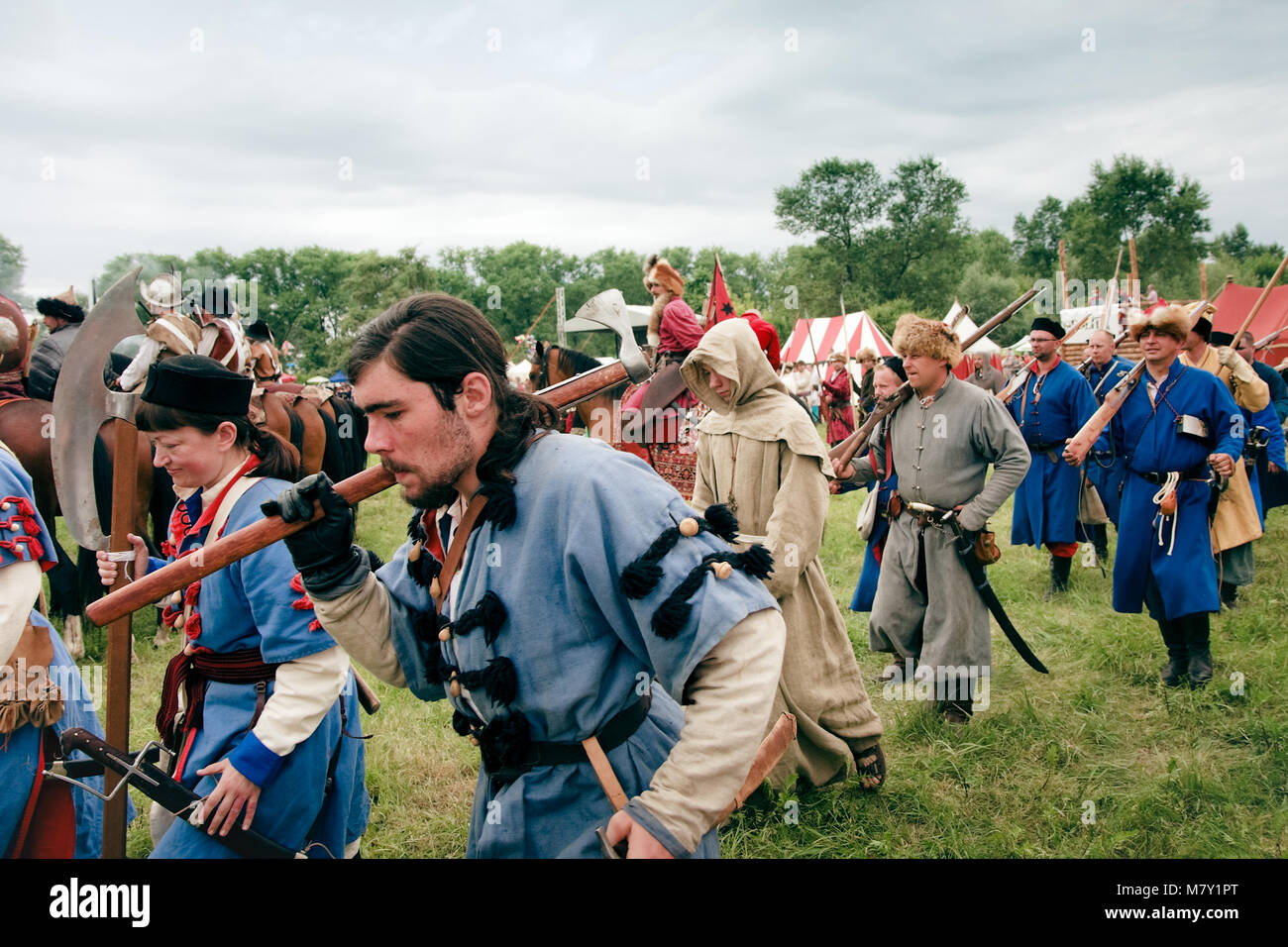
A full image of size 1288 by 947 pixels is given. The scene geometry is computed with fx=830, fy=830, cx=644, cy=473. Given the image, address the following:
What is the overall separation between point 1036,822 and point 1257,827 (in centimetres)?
86

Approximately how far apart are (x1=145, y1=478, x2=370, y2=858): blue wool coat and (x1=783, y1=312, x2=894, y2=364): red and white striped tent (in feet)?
68.7

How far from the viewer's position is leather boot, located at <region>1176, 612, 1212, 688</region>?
4938mm

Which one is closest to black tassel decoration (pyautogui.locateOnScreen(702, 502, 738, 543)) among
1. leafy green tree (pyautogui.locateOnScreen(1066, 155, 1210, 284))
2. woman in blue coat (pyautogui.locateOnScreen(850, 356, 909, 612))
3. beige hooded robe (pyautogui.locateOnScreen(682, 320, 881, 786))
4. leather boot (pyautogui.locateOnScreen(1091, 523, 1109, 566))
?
beige hooded robe (pyautogui.locateOnScreen(682, 320, 881, 786))

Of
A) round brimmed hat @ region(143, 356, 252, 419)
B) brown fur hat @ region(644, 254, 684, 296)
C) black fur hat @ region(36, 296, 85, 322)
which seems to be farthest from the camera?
black fur hat @ region(36, 296, 85, 322)

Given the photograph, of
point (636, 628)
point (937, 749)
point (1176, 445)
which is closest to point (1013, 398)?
point (1176, 445)

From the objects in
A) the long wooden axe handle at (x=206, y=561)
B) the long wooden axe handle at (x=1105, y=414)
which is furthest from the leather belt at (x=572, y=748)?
the long wooden axe handle at (x=1105, y=414)

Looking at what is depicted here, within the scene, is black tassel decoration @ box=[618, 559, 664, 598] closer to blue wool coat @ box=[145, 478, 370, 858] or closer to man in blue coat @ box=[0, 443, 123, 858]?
blue wool coat @ box=[145, 478, 370, 858]

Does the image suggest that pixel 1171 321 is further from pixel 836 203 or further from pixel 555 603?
pixel 836 203

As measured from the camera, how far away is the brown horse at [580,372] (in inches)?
253

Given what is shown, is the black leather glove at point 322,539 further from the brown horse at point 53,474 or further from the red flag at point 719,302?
the brown horse at point 53,474

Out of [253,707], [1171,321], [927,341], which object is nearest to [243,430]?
[253,707]

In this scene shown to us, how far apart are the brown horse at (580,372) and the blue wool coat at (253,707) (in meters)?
2.40

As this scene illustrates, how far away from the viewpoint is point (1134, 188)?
47.5 meters

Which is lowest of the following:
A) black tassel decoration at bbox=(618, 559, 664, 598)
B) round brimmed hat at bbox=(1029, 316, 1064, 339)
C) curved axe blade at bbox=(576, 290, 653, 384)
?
black tassel decoration at bbox=(618, 559, 664, 598)
